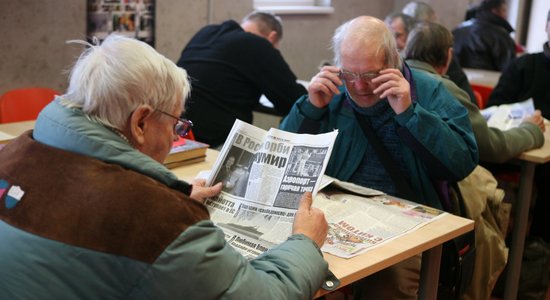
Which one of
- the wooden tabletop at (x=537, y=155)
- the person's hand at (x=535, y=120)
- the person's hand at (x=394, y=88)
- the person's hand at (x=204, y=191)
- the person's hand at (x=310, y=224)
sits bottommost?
the wooden tabletop at (x=537, y=155)

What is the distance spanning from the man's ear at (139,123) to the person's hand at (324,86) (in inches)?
42.2

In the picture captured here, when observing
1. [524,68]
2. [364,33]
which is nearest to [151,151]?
[364,33]

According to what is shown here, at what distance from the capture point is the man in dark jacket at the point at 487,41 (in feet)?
18.6

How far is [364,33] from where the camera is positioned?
2.32 metres

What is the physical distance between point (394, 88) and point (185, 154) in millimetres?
728

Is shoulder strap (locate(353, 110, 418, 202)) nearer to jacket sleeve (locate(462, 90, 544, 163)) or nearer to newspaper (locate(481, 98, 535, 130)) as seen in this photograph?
jacket sleeve (locate(462, 90, 544, 163))

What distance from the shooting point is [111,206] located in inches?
48.4

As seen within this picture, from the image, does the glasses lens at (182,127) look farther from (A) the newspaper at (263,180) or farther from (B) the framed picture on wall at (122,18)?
(B) the framed picture on wall at (122,18)

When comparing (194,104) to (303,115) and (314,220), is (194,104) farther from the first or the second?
(314,220)

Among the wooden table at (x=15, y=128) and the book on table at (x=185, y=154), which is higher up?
the book on table at (x=185, y=154)

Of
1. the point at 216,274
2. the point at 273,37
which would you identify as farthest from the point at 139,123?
Answer: the point at 273,37

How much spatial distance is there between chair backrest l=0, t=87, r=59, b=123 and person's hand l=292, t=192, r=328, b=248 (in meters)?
1.83

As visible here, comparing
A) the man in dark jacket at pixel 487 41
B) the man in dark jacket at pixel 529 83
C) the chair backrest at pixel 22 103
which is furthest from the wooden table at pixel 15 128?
the man in dark jacket at pixel 487 41

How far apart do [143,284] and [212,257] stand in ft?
0.43
